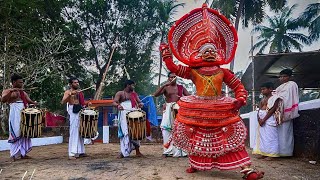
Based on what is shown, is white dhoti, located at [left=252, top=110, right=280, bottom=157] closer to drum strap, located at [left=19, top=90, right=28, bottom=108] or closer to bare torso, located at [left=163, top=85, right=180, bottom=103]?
bare torso, located at [left=163, top=85, right=180, bottom=103]

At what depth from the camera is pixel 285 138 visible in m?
6.89

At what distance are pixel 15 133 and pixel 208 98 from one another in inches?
190

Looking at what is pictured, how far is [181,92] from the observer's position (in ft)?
25.3

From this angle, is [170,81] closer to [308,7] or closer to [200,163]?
[200,163]

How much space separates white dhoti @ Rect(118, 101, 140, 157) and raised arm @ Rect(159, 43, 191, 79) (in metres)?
2.87

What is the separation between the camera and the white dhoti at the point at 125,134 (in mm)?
7447

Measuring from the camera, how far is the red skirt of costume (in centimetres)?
461

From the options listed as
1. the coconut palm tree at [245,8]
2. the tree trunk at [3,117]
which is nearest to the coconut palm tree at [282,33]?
the coconut palm tree at [245,8]

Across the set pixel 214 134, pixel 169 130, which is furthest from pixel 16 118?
pixel 214 134

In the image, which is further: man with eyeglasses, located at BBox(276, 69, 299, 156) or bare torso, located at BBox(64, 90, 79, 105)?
bare torso, located at BBox(64, 90, 79, 105)

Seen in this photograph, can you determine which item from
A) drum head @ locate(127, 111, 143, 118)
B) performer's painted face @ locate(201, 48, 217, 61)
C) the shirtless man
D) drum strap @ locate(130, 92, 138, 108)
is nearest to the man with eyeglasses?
the shirtless man

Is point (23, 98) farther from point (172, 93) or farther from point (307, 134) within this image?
point (307, 134)

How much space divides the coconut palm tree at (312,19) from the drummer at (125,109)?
27123mm

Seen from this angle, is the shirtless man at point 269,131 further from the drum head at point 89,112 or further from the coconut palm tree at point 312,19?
the coconut palm tree at point 312,19
